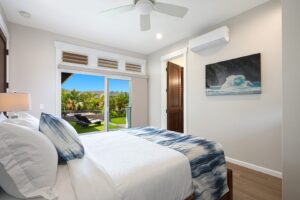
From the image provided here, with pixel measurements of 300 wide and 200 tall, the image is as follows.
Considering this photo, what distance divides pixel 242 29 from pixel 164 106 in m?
2.42

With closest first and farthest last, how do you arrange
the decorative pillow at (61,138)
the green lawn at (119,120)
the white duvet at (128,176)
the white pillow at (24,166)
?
the white pillow at (24,166), the white duvet at (128,176), the decorative pillow at (61,138), the green lawn at (119,120)

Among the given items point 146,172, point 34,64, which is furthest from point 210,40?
point 34,64

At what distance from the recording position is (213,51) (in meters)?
3.08

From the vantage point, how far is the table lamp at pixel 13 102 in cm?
196

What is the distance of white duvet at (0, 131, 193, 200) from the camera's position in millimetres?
903

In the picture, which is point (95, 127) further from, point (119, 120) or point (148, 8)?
point (148, 8)

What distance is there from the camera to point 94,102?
4031 millimetres

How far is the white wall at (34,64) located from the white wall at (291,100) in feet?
12.7

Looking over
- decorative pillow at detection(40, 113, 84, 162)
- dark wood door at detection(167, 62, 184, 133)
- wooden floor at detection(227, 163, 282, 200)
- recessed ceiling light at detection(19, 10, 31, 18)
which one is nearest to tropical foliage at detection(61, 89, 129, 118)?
dark wood door at detection(167, 62, 184, 133)

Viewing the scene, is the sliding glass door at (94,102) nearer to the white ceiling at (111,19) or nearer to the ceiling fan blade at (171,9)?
the white ceiling at (111,19)

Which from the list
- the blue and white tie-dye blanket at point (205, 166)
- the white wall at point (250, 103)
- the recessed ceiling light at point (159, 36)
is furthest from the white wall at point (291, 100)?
the recessed ceiling light at point (159, 36)

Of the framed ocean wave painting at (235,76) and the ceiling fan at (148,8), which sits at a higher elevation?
the ceiling fan at (148,8)

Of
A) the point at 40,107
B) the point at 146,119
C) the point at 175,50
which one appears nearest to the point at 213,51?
the point at 175,50

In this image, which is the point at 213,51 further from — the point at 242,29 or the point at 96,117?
the point at 96,117
